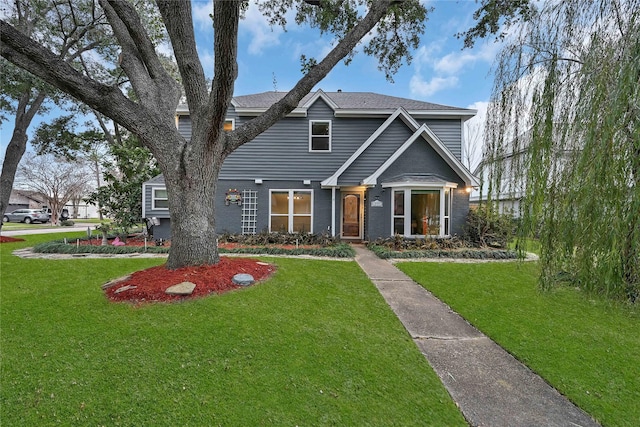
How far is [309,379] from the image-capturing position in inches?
107

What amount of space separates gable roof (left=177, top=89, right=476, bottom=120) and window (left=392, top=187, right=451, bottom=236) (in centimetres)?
393

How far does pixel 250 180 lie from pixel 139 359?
9.46 metres

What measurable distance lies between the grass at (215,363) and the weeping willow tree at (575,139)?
1836 mm

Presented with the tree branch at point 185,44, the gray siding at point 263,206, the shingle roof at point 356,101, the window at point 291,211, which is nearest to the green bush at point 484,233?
the shingle roof at point 356,101

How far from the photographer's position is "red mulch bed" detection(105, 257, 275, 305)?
4.56 metres

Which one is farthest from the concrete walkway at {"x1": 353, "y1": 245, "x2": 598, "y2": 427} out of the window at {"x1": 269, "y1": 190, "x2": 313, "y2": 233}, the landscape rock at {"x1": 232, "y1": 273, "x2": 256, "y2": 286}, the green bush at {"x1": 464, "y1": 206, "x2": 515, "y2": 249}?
the window at {"x1": 269, "y1": 190, "x2": 313, "y2": 233}

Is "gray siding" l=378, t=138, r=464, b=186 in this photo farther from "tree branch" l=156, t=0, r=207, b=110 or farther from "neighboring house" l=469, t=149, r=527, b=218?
"tree branch" l=156, t=0, r=207, b=110

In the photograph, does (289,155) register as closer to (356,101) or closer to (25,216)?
(356,101)

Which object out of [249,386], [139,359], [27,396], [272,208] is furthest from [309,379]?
[272,208]

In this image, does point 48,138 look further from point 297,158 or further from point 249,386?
point 249,386

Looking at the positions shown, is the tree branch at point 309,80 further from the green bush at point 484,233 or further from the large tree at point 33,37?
the large tree at point 33,37

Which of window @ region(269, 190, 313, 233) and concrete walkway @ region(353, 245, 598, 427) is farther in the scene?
window @ region(269, 190, 313, 233)

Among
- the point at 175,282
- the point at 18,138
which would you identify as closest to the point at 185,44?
the point at 175,282

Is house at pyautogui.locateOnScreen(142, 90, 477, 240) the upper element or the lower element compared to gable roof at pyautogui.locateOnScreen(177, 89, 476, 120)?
lower
